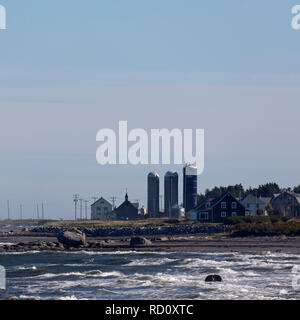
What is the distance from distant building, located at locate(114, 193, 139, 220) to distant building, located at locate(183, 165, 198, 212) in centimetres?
1575

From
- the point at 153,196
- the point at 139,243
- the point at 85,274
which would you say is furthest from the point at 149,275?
the point at 153,196

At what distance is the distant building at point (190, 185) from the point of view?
12506cm

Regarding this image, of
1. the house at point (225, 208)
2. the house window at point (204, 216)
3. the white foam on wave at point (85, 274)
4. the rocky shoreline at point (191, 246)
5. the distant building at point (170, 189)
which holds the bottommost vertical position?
the white foam on wave at point (85, 274)

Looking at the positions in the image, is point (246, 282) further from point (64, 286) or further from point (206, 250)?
point (206, 250)

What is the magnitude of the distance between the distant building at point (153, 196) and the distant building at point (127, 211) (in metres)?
2.44

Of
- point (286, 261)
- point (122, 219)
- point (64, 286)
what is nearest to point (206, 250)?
point (286, 261)

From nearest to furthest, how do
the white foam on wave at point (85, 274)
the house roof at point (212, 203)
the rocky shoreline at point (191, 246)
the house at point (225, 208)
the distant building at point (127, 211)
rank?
the white foam on wave at point (85, 274), the rocky shoreline at point (191, 246), the house at point (225, 208), the house roof at point (212, 203), the distant building at point (127, 211)

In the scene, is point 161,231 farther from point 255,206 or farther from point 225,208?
point 255,206

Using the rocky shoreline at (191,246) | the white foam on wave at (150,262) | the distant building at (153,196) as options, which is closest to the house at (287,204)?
the distant building at (153,196)

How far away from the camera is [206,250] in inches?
2670

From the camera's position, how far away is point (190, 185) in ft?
413

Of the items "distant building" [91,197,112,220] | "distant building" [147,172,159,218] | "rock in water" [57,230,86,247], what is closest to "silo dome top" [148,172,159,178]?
"distant building" [147,172,159,218]

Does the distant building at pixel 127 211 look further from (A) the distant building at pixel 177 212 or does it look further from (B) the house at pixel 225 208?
(B) the house at pixel 225 208

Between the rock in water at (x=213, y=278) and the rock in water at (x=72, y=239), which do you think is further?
the rock in water at (x=72, y=239)
